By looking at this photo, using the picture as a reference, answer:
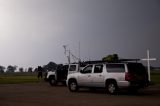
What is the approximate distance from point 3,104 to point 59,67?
49.9ft

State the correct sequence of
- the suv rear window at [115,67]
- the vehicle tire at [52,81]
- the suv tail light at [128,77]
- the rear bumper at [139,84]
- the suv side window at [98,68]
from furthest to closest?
the vehicle tire at [52,81] < the suv side window at [98,68] < the suv rear window at [115,67] < the rear bumper at [139,84] < the suv tail light at [128,77]

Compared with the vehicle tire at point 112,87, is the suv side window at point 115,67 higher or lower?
higher

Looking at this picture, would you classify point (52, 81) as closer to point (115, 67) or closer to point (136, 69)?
point (115, 67)

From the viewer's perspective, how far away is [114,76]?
64.4 feet

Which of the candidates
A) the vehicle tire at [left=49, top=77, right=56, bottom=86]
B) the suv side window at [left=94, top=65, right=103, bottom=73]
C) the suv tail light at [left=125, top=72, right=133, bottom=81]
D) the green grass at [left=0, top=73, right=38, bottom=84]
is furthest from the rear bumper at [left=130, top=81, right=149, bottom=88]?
the green grass at [left=0, top=73, right=38, bottom=84]

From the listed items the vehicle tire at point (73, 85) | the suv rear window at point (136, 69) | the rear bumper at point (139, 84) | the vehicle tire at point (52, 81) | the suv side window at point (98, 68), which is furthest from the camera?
the vehicle tire at point (52, 81)

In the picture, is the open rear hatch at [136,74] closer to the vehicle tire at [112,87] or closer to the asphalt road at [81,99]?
the asphalt road at [81,99]

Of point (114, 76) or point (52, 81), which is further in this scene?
point (52, 81)

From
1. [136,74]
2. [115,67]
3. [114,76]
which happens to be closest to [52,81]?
[115,67]

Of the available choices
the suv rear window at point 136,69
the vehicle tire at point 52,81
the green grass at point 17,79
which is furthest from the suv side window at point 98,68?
the green grass at point 17,79

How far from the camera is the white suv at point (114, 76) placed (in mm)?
19078

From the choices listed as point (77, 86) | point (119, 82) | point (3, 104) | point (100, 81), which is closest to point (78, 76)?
point (77, 86)

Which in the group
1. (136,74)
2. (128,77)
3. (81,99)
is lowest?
(81,99)

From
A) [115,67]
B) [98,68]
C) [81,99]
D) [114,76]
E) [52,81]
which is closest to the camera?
[81,99]
